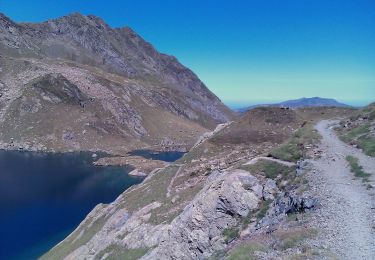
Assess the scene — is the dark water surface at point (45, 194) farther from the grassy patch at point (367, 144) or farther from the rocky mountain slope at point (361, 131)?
the grassy patch at point (367, 144)

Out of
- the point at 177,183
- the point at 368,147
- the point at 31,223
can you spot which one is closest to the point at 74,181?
the point at 31,223

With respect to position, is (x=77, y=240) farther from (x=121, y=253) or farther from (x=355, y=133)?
(x=355, y=133)

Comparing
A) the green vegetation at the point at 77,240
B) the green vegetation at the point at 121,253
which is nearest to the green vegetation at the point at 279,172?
the green vegetation at the point at 121,253

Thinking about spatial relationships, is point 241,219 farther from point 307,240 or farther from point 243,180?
point 307,240

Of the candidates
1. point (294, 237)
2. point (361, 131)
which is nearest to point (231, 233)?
point (294, 237)

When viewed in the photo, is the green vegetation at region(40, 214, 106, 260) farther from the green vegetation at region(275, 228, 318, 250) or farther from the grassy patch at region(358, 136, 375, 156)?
the grassy patch at region(358, 136, 375, 156)

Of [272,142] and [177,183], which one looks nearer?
[177,183]

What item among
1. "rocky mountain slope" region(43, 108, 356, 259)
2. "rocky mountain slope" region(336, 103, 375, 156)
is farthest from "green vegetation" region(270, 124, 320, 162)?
"rocky mountain slope" region(336, 103, 375, 156)
